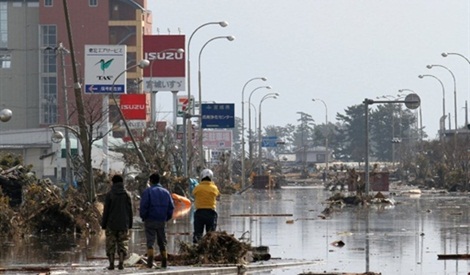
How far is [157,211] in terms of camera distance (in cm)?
2092

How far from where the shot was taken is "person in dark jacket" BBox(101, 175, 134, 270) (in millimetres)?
20766

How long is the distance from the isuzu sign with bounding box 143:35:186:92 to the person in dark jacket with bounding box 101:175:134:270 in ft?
218

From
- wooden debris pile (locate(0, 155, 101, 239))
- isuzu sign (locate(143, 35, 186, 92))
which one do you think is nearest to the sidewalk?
wooden debris pile (locate(0, 155, 101, 239))

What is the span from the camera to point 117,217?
20.8 m

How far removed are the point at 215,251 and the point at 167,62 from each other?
67120 millimetres

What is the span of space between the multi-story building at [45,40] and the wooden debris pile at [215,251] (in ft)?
319

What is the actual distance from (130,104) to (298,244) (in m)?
45.4

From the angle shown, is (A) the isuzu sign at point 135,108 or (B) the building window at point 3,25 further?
(B) the building window at point 3,25

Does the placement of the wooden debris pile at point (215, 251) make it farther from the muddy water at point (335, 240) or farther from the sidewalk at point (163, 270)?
the muddy water at point (335, 240)

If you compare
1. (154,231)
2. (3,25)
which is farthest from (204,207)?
(3,25)

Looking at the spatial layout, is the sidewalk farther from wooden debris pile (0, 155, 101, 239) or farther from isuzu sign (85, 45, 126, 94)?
isuzu sign (85, 45, 126, 94)

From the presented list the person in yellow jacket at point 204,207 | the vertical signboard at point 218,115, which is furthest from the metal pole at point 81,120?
the vertical signboard at point 218,115

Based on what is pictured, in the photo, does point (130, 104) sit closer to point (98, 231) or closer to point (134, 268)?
point (98, 231)

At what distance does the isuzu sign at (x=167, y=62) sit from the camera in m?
87.8
